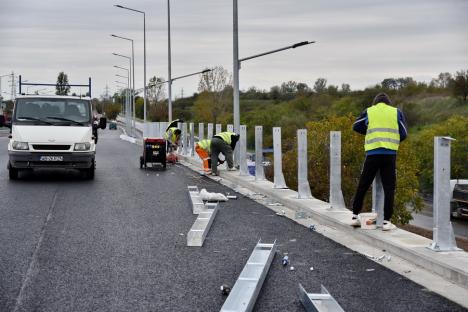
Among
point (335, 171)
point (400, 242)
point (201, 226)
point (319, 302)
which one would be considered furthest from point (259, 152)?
point (319, 302)

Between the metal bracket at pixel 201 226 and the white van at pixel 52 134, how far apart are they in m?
6.00

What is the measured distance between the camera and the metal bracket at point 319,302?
17.7 feet

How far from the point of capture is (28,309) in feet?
18.0

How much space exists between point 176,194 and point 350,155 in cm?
4452

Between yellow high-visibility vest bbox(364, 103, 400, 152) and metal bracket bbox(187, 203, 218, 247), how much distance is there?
2.50 m

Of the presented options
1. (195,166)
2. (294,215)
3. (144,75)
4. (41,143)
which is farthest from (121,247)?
(144,75)

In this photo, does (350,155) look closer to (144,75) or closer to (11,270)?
(144,75)

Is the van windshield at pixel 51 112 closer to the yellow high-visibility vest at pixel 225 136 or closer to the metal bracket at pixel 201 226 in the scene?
the yellow high-visibility vest at pixel 225 136

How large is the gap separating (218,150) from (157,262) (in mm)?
10974

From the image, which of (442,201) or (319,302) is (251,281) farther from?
(442,201)

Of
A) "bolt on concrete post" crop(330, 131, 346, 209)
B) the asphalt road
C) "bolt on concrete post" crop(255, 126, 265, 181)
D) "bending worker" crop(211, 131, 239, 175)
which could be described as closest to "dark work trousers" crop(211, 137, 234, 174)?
"bending worker" crop(211, 131, 239, 175)

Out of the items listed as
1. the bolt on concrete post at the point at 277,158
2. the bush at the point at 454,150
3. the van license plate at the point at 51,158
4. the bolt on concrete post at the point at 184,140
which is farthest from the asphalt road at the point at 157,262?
the bush at the point at 454,150

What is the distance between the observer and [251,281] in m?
6.15

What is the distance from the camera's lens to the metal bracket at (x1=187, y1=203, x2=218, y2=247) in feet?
27.5
